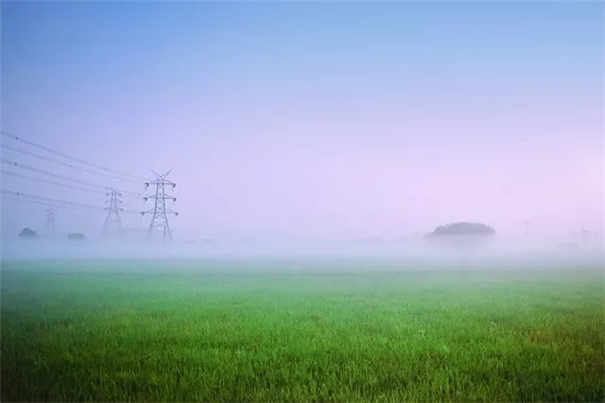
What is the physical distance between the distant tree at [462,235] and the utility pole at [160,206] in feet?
8.13

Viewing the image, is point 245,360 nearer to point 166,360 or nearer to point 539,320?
point 166,360

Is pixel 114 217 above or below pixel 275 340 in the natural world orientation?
above

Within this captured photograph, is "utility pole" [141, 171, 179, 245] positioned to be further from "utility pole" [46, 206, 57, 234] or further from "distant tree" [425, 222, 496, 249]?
"distant tree" [425, 222, 496, 249]

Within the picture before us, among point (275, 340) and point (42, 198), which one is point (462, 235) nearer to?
point (275, 340)

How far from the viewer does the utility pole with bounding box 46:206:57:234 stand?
3.94m

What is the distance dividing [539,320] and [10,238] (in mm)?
4261

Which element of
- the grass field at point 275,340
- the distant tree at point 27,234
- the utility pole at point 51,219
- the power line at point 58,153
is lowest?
the grass field at point 275,340

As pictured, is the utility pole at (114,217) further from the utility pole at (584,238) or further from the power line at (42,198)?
the utility pole at (584,238)

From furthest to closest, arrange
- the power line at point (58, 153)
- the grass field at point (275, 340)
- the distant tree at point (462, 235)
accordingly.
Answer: the distant tree at point (462, 235)
the power line at point (58, 153)
the grass field at point (275, 340)

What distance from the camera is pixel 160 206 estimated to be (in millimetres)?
4273

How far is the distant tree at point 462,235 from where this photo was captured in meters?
4.87

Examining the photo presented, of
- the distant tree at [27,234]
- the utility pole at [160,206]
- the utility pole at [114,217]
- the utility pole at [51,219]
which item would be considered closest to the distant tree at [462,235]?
the utility pole at [160,206]

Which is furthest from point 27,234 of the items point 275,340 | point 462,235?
point 462,235

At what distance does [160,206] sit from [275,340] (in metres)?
1.59
